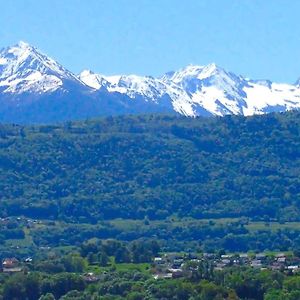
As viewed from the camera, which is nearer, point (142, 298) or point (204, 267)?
point (142, 298)

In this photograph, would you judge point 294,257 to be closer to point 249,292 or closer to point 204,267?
point 204,267

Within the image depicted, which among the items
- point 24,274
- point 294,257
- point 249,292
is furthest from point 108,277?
point 294,257

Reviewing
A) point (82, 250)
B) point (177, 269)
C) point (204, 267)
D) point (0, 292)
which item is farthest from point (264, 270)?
point (82, 250)

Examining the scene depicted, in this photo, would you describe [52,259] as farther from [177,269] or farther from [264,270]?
[264,270]

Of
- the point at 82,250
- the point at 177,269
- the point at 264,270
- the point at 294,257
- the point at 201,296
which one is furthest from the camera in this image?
the point at 82,250

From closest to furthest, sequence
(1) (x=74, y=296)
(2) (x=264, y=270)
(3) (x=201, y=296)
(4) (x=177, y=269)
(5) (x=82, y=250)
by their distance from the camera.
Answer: (3) (x=201, y=296), (1) (x=74, y=296), (2) (x=264, y=270), (4) (x=177, y=269), (5) (x=82, y=250)

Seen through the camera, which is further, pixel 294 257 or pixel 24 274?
pixel 294 257

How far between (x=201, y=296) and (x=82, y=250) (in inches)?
2319

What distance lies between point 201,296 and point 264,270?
63.8 ft

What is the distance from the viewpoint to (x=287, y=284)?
436 feet

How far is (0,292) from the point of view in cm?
14175

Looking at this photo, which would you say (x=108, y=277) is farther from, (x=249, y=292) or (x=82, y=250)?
(x=82, y=250)

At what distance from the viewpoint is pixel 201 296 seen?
127812 mm

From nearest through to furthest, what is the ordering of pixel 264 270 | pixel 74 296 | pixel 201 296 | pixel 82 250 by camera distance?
1. pixel 201 296
2. pixel 74 296
3. pixel 264 270
4. pixel 82 250
